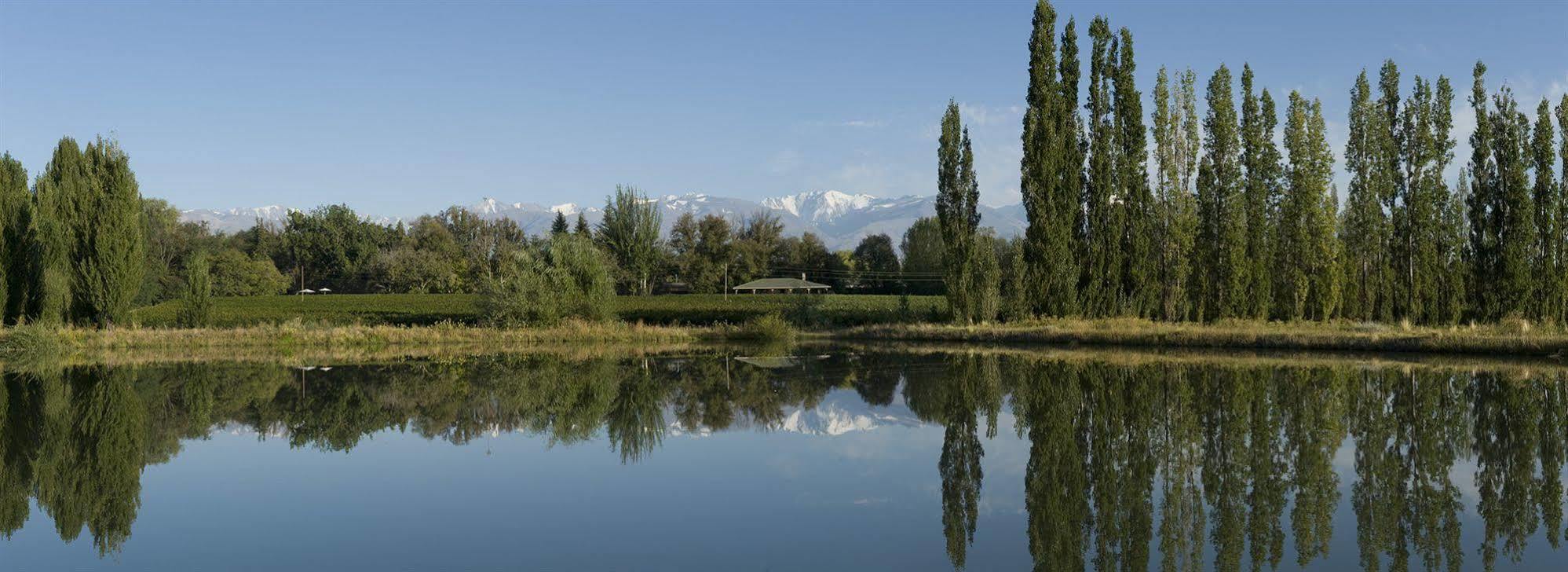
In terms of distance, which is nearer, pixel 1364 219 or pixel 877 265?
pixel 1364 219

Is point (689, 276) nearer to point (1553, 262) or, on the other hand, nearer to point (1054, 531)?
point (1553, 262)

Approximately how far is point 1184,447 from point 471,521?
6.54m

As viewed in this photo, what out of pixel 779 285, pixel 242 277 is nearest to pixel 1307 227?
pixel 779 285

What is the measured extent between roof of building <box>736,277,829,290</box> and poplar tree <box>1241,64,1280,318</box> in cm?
3356

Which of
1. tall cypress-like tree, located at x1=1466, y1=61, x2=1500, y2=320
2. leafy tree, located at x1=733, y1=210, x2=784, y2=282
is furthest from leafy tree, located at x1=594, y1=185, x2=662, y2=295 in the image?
tall cypress-like tree, located at x1=1466, y1=61, x2=1500, y2=320

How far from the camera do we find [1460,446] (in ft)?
31.2

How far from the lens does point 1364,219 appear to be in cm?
2956

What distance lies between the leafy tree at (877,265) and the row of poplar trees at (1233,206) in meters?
32.3

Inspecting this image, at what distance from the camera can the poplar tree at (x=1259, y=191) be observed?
29.2 meters

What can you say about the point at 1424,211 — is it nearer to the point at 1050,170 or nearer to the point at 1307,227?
the point at 1307,227

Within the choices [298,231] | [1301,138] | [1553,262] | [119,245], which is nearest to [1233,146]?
[1301,138]

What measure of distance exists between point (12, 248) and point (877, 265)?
179 feet

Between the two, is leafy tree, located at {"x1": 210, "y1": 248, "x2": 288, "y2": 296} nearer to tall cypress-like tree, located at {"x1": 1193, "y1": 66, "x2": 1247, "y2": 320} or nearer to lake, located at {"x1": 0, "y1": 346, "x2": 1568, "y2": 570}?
lake, located at {"x1": 0, "y1": 346, "x2": 1568, "y2": 570}

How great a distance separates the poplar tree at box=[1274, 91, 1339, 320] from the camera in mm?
29047
